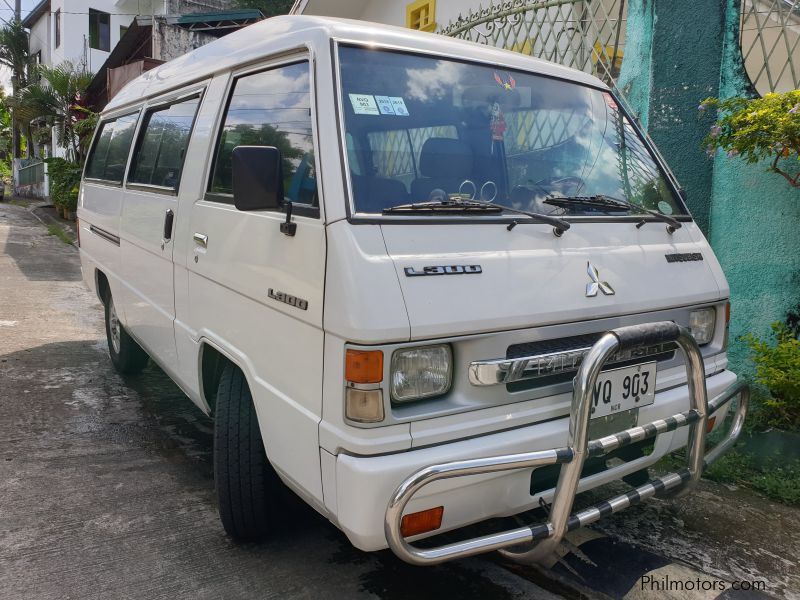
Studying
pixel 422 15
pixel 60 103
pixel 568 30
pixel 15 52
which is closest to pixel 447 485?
pixel 568 30

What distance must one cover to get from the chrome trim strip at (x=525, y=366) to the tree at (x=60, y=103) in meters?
17.7

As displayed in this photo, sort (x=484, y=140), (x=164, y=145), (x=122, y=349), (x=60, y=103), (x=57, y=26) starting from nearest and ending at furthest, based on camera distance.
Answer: (x=484, y=140)
(x=164, y=145)
(x=122, y=349)
(x=60, y=103)
(x=57, y=26)

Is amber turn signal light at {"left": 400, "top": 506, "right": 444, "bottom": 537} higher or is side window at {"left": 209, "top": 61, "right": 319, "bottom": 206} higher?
side window at {"left": 209, "top": 61, "right": 319, "bottom": 206}

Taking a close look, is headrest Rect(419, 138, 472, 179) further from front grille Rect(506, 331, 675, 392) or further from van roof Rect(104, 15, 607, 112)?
front grille Rect(506, 331, 675, 392)

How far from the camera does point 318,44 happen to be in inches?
102

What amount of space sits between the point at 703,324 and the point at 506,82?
53.3 inches

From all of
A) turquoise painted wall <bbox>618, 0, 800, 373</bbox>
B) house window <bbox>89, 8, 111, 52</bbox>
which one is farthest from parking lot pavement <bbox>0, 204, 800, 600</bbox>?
house window <bbox>89, 8, 111, 52</bbox>

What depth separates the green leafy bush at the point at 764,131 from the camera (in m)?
3.75

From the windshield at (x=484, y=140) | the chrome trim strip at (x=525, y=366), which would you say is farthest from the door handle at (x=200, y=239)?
the chrome trim strip at (x=525, y=366)

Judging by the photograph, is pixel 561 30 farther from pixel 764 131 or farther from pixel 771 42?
pixel 764 131

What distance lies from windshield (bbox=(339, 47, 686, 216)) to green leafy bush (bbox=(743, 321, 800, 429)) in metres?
1.21

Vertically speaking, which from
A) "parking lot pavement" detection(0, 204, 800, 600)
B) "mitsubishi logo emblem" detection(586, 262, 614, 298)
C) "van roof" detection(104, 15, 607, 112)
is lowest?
"parking lot pavement" detection(0, 204, 800, 600)

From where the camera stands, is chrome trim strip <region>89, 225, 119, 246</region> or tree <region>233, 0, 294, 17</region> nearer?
chrome trim strip <region>89, 225, 119, 246</region>

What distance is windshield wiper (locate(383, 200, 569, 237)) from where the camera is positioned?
2424 millimetres
